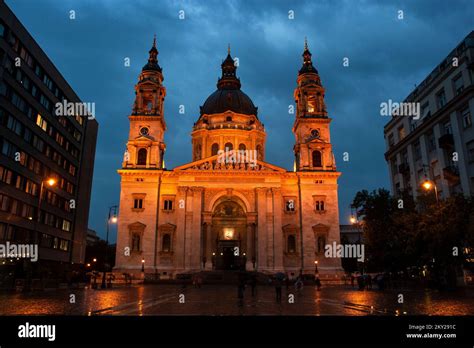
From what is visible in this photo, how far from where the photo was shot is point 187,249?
48.8 meters

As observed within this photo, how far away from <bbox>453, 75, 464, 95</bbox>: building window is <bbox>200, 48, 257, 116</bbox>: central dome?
37.0 meters

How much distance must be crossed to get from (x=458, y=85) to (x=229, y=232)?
3253cm

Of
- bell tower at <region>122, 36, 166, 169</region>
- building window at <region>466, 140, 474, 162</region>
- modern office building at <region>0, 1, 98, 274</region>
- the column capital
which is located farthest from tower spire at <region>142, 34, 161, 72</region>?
building window at <region>466, 140, 474, 162</region>

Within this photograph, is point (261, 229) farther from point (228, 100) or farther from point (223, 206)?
point (228, 100)

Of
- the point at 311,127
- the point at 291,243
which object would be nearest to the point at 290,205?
the point at 291,243

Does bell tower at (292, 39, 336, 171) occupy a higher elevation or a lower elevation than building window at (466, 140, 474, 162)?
higher

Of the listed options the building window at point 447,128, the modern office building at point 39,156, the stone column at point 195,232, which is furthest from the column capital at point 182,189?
the building window at point 447,128

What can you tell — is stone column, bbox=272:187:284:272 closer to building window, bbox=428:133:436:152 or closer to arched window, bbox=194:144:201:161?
building window, bbox=428:133:436:152

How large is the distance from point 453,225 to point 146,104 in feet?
145

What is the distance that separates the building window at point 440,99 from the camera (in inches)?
1520

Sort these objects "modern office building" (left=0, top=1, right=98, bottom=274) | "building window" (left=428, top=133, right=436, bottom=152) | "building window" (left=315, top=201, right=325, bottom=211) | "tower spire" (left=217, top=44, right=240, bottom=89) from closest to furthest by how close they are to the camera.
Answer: "modern office building" (left=0, top=1, right=98, bottom=274), "building window" (left=428, top=133, right=436, bottom=152), "building window" (left=315, top=201, right=325, bottom=211), "tower spire" (left=217, top=44, right=240, bottom=89)

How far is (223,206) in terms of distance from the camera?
54.1 meters

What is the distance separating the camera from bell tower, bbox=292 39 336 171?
54.2 meters
